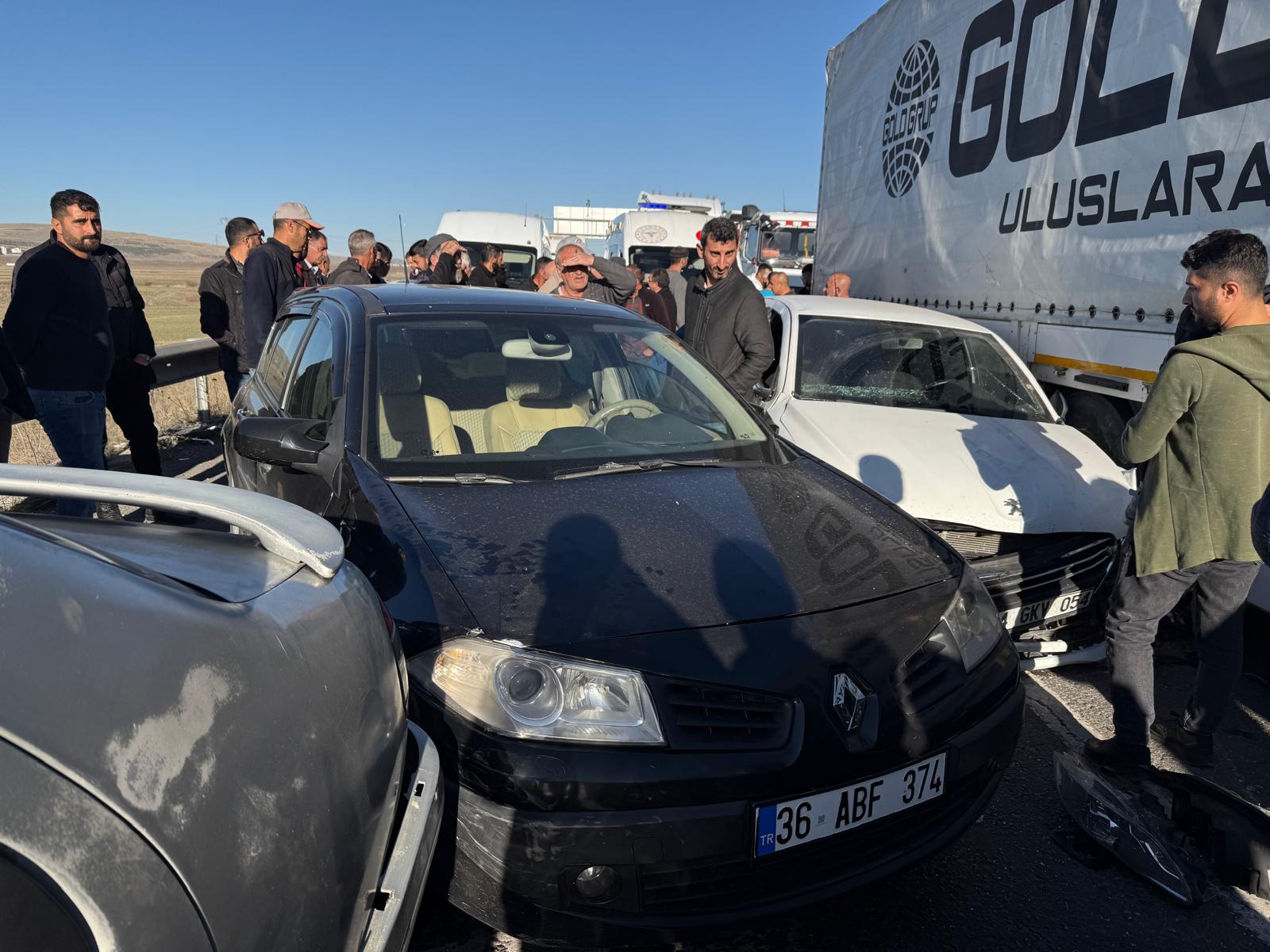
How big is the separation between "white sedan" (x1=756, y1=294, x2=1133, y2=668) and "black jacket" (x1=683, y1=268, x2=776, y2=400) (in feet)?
0.58

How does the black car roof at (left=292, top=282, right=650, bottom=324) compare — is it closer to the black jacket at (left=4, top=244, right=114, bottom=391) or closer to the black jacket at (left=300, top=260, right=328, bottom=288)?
the black jacket at (left=4, top=244, right=114, bottom=391)

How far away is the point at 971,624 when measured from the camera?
8.11ft

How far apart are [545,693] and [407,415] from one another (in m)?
1.31

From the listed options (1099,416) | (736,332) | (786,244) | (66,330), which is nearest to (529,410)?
(736,332)

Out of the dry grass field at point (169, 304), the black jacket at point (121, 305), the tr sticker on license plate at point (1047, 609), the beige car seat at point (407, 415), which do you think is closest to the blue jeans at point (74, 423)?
the black jacket at point (121, 305)

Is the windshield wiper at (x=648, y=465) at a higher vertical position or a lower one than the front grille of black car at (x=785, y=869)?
higher

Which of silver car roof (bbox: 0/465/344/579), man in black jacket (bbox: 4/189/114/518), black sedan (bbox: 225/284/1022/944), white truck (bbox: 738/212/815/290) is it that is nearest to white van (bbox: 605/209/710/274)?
white truck (bbox: 738/212/815/290)

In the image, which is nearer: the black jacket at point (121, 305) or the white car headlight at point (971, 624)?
the white car headlight at point (971, 624)

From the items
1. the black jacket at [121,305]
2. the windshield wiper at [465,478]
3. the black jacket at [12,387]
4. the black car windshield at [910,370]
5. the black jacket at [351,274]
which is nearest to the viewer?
the windshield wiper at [465,478]

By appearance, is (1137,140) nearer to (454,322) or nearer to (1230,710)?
(1230,710)

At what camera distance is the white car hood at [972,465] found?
12.3ft

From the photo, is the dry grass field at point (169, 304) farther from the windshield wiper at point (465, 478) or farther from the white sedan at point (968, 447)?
the white sedan at point (968, 447)

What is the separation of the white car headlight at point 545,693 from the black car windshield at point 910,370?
340cm

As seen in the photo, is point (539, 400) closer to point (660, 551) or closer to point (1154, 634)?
point (660, 551)
